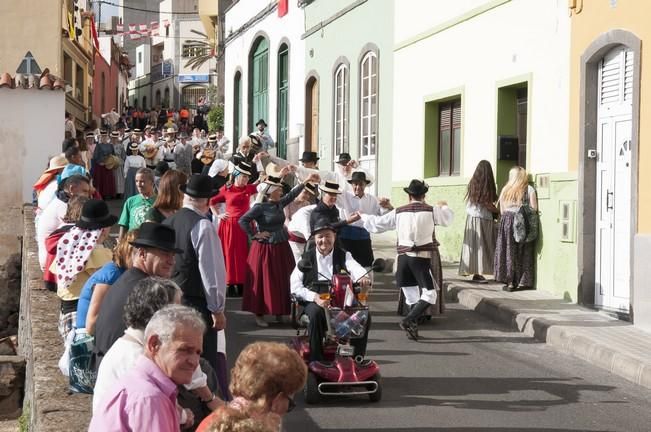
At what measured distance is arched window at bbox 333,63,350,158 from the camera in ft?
77.0

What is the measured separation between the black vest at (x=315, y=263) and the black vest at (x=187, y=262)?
195 cm

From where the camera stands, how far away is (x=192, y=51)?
69312 mm

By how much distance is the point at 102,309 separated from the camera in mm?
6027

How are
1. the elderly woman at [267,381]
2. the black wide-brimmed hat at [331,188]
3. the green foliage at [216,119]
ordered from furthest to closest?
1. the green foliage at [216,119]
2. the black wide-brimmed hat at [331,188]
3. the elderly woman at [267,381]

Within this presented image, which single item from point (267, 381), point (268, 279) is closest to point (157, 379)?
point (267, 381)

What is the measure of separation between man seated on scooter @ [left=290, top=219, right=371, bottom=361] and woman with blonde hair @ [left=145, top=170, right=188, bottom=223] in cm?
136

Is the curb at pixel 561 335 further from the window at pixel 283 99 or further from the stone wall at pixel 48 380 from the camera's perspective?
the window at pixel 283 99

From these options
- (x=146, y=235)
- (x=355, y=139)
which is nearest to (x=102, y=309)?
(x=146, y=235)

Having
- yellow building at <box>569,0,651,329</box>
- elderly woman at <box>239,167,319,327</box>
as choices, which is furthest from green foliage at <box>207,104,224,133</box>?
elderly woman at <box>239,167,319,327</box>

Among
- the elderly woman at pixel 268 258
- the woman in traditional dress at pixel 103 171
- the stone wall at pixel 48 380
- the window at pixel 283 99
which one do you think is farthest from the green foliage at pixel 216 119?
the stone wall at pixel 48 380

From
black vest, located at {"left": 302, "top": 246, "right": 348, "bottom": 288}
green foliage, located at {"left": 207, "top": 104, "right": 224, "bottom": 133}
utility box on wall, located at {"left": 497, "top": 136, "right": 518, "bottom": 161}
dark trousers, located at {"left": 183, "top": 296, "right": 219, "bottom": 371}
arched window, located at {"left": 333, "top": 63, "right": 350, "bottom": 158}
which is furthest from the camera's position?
green foliage, located at {"left": 207, "top": 104, "right": 224, "bottom": 133}

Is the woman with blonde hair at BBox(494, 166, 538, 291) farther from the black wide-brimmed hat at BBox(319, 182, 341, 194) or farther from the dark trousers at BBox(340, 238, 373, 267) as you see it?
the black wide-brimmed hat at BBox(319, 182, 341, 194)

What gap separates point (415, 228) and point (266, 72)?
19.8 meters

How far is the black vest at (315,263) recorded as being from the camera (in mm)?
9500
